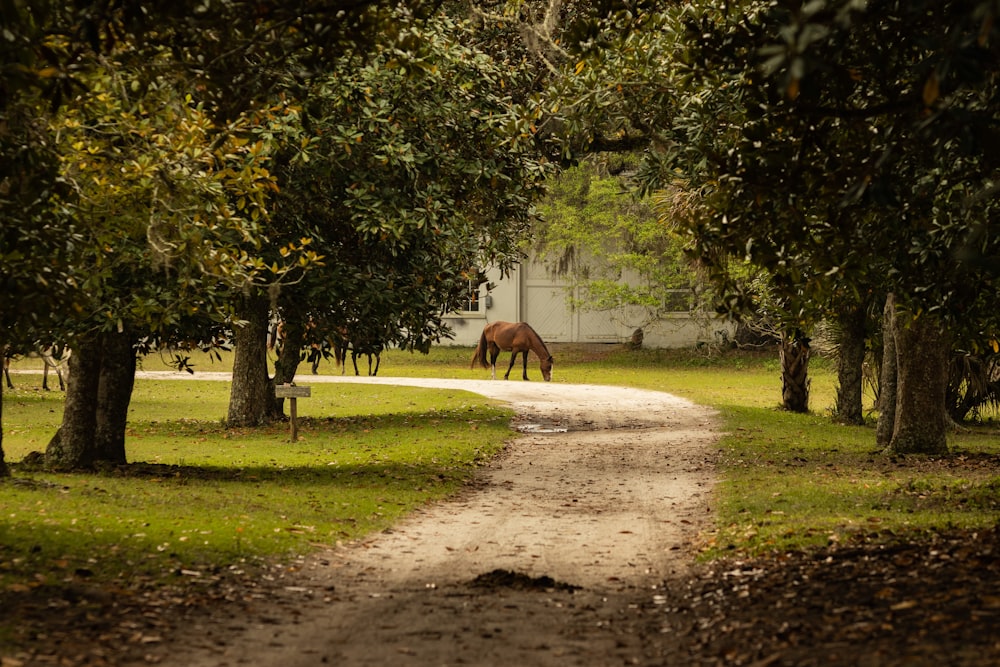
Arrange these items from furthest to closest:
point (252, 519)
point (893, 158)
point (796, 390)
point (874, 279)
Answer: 1. point (796, 390)
2. point (874, 279)
3. point (252, 519)
4. point (893, 158)

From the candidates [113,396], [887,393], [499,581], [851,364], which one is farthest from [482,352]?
[499,581]

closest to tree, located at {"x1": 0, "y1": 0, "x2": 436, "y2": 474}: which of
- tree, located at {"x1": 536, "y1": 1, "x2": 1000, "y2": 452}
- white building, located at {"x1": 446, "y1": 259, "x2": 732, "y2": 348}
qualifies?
tree, located at {"x1": 536, "y1": 1, "x2": 1000, "y2": 452}

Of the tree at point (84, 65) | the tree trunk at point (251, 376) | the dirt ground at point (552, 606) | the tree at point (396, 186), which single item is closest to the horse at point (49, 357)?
the tree trunk at point (251, 376)

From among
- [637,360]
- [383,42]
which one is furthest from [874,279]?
[637,360]

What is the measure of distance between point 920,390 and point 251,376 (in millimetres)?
12908

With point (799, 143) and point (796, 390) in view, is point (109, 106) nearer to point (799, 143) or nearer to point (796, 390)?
point (799, 143)

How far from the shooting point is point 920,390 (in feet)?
64.0

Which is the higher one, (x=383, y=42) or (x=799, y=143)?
(x=383, y=42)

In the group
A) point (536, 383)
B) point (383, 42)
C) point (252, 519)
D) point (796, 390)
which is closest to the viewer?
point (383, 42)

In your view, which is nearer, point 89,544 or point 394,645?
point 394,645

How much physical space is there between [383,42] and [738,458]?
11.2 m

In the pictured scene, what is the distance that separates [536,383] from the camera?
37000 millimetres

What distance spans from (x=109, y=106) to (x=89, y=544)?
15.9 ft

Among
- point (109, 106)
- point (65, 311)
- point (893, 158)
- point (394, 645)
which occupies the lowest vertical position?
point (394, 645)
